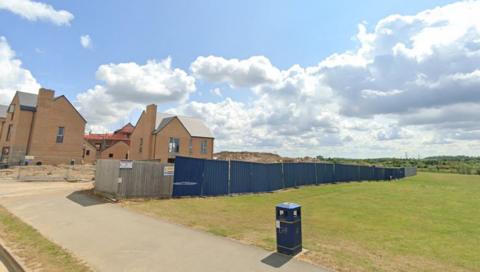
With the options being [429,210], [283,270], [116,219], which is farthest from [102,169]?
[429,210]

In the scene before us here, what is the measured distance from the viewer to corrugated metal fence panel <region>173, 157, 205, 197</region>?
1605 centimetres

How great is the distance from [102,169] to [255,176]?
33.0ft

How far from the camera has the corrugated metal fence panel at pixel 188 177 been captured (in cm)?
1605

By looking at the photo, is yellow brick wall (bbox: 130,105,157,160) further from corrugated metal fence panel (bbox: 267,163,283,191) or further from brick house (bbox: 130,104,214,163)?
corrugated metal fence panel (bbox: 267,163,283,191)

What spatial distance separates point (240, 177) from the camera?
1900 cm

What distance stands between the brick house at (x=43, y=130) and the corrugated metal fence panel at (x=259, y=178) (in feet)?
101

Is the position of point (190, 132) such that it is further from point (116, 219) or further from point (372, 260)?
point (372, 260)

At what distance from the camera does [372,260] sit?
20.0 ft

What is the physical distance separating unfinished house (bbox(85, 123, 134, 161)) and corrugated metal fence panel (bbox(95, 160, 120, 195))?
1492 inches

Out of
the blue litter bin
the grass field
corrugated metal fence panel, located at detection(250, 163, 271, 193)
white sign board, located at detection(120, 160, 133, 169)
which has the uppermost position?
white sign board, located at detection(120, 160, 133, 169)

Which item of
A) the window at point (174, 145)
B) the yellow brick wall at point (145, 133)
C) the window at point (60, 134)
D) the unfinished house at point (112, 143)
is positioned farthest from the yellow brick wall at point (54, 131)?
the window at point (174, 145)

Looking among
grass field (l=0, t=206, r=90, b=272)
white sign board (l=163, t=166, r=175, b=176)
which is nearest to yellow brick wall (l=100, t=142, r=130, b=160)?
white sign board (l=163, t=166, r=175, b=176)

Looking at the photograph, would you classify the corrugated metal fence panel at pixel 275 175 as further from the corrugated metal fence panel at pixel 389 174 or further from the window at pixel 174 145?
the corrugated metal fence panel at pixel 389 174

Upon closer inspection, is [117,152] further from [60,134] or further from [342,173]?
[342,173]
